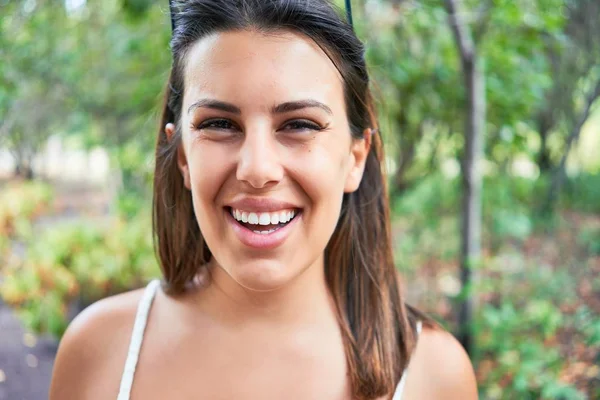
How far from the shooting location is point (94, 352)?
131cm

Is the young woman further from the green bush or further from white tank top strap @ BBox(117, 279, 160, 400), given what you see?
the green bush

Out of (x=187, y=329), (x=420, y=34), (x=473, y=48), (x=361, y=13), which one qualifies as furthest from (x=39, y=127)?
(x=187, y=329)

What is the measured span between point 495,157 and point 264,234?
380 cm

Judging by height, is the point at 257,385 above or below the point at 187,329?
below

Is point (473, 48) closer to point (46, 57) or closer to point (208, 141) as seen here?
point (208, 141)

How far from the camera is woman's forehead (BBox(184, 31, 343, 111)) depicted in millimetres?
1054

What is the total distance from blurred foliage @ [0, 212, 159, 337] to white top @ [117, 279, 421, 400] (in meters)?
2.31

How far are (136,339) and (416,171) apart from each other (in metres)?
5.07

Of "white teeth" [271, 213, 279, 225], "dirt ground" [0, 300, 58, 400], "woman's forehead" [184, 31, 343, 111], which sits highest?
"woman's forehead" [184, 31, 343, 111]

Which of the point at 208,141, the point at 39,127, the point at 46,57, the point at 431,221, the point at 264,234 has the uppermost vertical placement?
the point at 46,57

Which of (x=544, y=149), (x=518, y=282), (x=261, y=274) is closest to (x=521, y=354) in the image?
(x=518, y=282)

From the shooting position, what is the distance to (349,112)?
123cm

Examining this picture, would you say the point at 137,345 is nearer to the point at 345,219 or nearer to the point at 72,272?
the point at 345,219

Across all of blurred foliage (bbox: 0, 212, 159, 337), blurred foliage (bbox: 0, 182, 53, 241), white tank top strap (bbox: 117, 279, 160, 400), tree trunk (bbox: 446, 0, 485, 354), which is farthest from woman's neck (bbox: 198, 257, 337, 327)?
blurred foliage (bbox: 0, 182, 53, 241)
